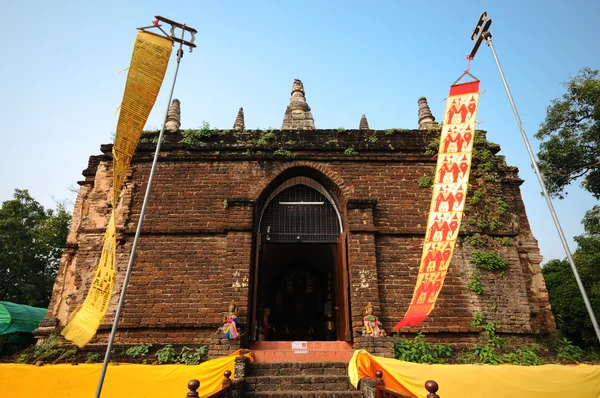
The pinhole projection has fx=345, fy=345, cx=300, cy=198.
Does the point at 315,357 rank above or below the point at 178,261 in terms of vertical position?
below

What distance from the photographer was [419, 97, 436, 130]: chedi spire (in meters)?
11.0

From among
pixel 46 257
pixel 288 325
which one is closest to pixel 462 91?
pixel 288 325

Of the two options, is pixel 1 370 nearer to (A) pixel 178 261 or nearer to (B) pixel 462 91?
(A) pixel 178 261

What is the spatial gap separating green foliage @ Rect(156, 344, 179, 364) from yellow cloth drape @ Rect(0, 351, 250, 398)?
2.13 ft

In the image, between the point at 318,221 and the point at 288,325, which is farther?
the point at 288,325

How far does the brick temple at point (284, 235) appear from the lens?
6.94 m

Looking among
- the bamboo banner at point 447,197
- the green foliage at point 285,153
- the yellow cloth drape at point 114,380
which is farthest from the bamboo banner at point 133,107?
the bamboo banner at point 447,197

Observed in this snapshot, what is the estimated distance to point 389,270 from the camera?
742cm

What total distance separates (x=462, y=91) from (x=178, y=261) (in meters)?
6.38

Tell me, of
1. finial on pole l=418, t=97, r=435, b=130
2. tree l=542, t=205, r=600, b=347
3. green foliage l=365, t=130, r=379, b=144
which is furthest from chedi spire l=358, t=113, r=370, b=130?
tree l=542, t=205, r=600, b=347

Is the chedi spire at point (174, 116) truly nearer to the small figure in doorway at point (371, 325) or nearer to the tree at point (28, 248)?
the small figure in doorway at point (371, 325)

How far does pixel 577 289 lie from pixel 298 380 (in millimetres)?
17339

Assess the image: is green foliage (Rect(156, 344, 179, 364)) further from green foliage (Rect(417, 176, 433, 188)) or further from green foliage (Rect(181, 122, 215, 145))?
green foliage (Rect(417, 176, 433, 188))

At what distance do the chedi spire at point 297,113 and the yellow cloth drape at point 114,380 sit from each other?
734 centimetres
